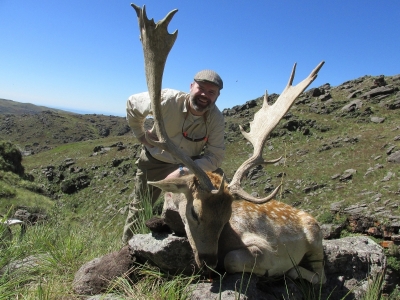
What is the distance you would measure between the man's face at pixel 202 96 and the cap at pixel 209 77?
0.06 meters

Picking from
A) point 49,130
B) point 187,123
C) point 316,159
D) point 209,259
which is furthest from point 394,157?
point 49,130

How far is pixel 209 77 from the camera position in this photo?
5707mm

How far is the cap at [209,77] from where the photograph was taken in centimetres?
569

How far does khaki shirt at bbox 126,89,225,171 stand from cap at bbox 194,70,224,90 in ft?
1.59

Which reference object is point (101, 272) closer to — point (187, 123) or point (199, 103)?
point (187, 123)

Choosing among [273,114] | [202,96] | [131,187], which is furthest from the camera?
[131,187]

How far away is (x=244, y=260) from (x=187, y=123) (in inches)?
104

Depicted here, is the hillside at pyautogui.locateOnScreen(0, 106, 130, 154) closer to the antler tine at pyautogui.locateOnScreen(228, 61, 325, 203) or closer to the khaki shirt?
the khaki shirt

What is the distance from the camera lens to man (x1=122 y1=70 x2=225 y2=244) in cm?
584

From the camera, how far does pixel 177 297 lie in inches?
165

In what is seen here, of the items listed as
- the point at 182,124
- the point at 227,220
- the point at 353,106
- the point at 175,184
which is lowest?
the point at 227,220

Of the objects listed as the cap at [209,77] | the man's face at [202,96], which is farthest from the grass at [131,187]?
the cap at [209,77]

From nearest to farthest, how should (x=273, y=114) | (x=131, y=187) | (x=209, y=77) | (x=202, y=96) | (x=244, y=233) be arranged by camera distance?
(x=244, y=233) → (x=209, y=77) → (x=202, y=96) → (x=273, y=114) → (x=131, y=187)

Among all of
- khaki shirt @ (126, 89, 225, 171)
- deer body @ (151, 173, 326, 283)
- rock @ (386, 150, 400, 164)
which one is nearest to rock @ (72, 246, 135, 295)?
deer body @ (151, 173, 326, 283)
